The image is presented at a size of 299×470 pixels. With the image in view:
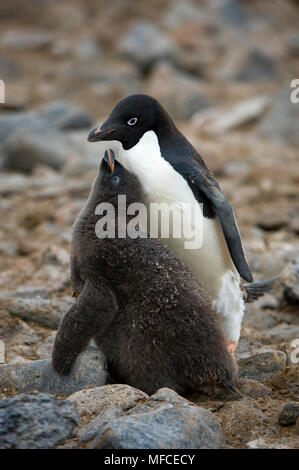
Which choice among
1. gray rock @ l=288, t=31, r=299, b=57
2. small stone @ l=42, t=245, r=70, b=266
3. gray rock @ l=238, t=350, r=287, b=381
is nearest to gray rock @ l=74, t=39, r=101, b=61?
gray rock @ l=288, t=31, r=299, b=57

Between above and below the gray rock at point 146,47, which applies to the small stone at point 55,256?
below

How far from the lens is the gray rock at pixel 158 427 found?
273 cm

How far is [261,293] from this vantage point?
16.0ft

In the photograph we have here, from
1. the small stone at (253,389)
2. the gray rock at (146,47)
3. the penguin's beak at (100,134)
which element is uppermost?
the gray rock at (146,47)

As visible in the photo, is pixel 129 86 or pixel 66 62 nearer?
pixel 129 86

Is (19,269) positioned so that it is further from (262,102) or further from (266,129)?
(262,102)

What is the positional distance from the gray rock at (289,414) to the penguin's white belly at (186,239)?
947 mm

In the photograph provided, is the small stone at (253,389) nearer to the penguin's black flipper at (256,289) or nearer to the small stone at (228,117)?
the penguin's black flipper at (256,289)

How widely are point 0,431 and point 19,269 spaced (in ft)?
11.5

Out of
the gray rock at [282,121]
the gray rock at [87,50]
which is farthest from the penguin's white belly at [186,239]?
the gray rock at [87,50]

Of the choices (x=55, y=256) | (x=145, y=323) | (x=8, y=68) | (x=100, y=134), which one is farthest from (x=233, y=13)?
(x=145, y=323)

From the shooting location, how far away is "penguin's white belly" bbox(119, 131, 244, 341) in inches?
162

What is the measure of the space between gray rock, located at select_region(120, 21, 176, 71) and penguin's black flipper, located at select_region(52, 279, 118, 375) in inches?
511
